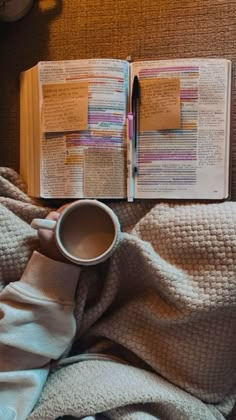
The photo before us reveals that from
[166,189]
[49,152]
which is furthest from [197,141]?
[49,152]

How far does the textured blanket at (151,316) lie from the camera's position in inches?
29.9

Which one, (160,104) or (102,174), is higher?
(160,104)

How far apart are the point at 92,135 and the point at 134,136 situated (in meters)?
0.06

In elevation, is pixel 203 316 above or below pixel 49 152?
below

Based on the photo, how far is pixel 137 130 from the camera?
863 millimetres

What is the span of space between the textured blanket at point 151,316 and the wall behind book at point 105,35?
0.14 m

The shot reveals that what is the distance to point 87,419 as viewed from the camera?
73 cm

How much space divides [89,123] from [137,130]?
0.07 metres

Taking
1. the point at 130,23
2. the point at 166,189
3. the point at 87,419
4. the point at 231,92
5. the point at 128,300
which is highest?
the point at 130,23

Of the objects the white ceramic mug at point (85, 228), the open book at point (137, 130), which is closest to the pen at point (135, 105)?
the open book at point (137, 130)

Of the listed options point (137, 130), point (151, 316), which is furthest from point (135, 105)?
point (151, 316)

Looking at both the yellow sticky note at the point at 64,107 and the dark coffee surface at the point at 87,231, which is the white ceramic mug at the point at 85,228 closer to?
the dark coffee surface at the point at 87,231

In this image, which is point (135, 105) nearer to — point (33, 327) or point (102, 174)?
point (102, 174)

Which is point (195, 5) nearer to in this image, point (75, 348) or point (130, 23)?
point (130, 23)
